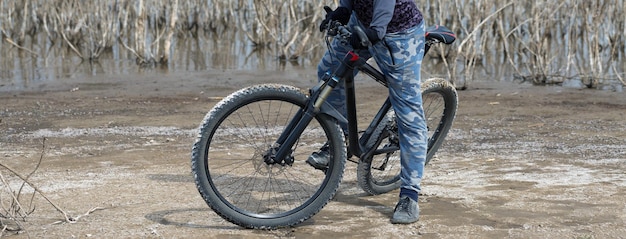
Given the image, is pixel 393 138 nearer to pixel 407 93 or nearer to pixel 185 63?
pixel 407 93

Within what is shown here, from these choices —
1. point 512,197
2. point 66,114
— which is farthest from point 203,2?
point 512,197

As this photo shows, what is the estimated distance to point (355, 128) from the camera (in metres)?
4.93

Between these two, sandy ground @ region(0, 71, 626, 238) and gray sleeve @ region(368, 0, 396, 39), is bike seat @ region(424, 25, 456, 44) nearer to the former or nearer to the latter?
gray sleeve @ region(368, 0, 396, 39)

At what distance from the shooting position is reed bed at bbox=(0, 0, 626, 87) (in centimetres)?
1159

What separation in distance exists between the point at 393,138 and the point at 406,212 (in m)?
0.54

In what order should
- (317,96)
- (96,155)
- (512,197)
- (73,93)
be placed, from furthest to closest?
(73,93)
(96,155)
(512,197)
(317,96)

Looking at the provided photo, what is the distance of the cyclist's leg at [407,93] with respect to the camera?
474cm

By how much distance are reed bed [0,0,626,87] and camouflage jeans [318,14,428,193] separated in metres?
5.39

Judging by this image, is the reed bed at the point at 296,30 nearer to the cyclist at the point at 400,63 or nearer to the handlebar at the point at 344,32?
the cyclist at the point at 400,63

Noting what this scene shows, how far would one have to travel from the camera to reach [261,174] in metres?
4.77

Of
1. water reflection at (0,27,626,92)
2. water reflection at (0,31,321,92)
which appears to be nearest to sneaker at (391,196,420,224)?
water reflection at (0,27,626,92)

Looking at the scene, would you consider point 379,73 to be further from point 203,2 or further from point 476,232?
point 203,2

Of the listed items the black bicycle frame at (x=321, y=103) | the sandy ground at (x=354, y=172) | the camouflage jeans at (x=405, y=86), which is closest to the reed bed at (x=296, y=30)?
the sandy ground at (x=354, y=172)

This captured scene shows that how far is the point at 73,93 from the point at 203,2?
655 centimetres
